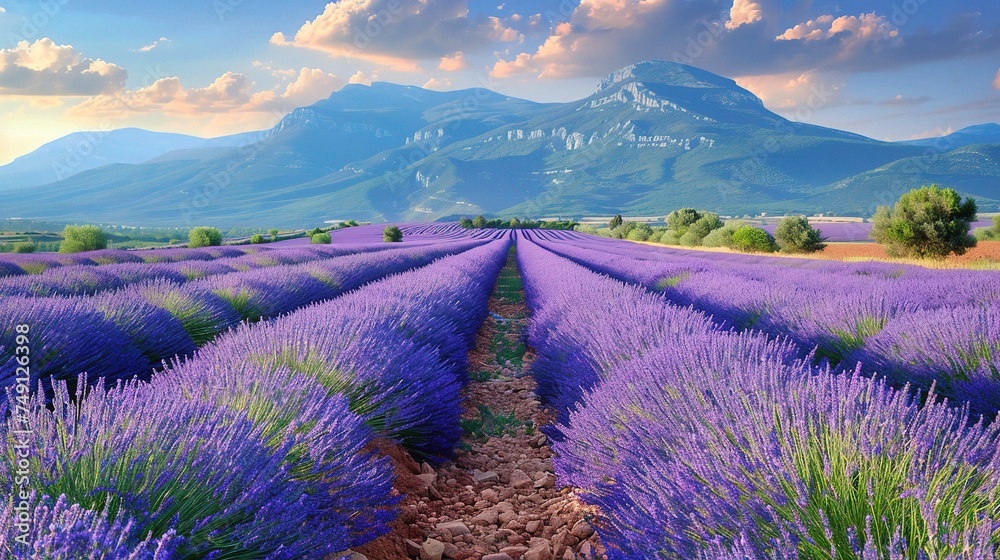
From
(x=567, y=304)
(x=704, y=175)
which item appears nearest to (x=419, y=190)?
(x=704, y=175)

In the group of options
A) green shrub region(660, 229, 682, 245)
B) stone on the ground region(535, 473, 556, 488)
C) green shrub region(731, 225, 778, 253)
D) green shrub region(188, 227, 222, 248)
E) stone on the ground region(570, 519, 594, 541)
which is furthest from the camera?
green shrub region(660, 229, 682, 245)

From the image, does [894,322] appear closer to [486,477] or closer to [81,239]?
[486,477]

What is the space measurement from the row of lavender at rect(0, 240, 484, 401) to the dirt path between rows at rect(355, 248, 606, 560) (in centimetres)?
138

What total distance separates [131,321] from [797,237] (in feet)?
93.3

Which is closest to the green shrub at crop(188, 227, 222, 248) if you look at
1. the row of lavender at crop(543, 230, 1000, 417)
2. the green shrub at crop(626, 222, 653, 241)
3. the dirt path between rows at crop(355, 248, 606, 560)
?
the row of lavender at crop(543, 230, 1000, 417)

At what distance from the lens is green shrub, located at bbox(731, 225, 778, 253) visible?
2778 centimetres

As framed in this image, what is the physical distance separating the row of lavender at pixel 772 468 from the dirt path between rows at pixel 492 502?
0.27 meters

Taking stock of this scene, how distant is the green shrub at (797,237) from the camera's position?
26.2m

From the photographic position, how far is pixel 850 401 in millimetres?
1404

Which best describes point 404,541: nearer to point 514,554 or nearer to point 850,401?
point 514,554

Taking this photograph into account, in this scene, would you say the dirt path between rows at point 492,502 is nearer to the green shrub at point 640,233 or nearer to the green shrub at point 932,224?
the green shrub at point 932,224

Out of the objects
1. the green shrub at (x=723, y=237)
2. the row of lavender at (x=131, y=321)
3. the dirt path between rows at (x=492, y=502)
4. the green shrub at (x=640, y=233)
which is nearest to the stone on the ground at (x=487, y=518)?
the dirt path between rows at (x=492, y=502)

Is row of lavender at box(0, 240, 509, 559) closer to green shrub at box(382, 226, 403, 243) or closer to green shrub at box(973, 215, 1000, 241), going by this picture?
green shrub at box(382, 226, 403, 243)

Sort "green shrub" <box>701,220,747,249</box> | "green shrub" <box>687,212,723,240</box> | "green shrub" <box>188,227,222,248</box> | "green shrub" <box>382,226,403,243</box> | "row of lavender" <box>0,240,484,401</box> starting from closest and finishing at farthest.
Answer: "row of lavender" <box>0,240,484,401</box> → "green shrub" <box>188,227,222,248</box> → "green shrub" <box>701,220,747,249</box> → "green shrub" <box>382,226,403,243</box> → "green shrub" <box>687,212,723,240</box>
